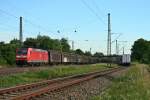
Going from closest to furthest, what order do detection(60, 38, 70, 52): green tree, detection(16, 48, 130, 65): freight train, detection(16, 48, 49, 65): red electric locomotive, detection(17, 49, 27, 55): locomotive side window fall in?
detection(16, 48, 49, 65): red electric locomotive < detection(17, 49, 27, 55): locomotive side window < detection(16, 48, 130, 65): freight train < detection(60, 38, 70, 52): green tree

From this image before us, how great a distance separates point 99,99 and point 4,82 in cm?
1210

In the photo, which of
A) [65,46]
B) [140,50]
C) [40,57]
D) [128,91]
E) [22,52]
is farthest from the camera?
[140,50]

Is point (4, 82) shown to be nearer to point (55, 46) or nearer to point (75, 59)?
point (75, 59)

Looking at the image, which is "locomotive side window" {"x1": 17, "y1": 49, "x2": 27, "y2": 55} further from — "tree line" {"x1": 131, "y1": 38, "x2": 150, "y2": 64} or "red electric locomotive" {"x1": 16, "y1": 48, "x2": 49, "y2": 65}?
"tree line" {"x1": 131, "y1": 38, "x2": 150, "y2": 64}

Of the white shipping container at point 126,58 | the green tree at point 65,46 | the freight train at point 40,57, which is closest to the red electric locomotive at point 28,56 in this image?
the freight train at point 40,57

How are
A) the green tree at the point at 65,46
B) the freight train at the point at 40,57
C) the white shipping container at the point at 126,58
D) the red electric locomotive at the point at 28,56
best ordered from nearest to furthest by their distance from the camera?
the red electric locomotive at the point at 28,56
the freight train at the point at 40,57
the white shipping container at the point at 126,58
the green tree at the point at 65,46

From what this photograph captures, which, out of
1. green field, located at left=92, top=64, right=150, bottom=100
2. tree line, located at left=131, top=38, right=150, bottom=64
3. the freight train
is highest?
tree line, located at left=131, top=38, right=150, bottom=64

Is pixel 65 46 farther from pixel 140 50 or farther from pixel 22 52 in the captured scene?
pixel 22 52

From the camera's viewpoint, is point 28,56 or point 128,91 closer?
point 128,91

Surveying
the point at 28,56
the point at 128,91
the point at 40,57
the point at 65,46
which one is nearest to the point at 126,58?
the point at 40,57

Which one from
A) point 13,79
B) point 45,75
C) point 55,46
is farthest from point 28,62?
point 55,46

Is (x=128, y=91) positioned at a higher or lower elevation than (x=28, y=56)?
lower

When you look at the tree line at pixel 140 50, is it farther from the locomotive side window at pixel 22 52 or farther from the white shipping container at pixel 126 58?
the locomotive side window at pixel 22 52

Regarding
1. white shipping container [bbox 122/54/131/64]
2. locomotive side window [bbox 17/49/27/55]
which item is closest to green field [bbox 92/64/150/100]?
locomotive side window [bbox 17/49/27/55]
